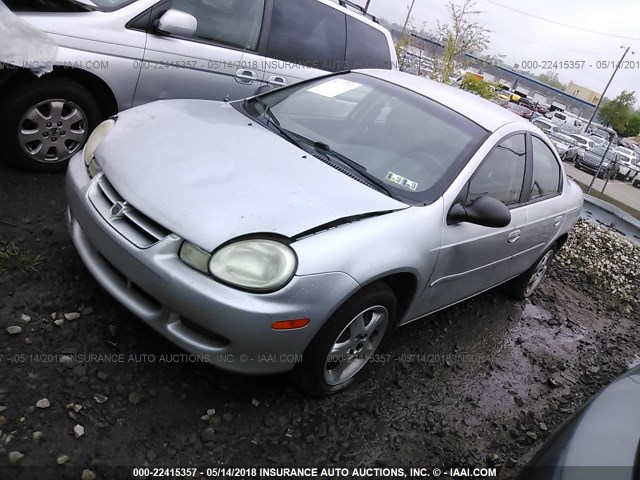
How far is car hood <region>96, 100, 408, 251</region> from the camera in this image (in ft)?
7.31

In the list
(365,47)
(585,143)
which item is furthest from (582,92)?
(365,47)

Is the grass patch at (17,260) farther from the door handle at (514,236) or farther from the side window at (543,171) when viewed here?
the side window at (543,171)

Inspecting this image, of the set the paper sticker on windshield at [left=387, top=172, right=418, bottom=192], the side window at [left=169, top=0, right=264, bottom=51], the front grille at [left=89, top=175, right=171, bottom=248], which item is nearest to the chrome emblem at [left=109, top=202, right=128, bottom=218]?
the front grille at [left=89, top=175, right=171, bottom=248]

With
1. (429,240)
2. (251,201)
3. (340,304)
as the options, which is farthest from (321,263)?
(429,240)

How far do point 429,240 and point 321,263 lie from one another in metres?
0.75

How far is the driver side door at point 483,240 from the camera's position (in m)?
2.89

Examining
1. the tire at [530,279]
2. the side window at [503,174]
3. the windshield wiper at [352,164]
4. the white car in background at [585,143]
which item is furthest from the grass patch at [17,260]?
the white car in background at [585,143]

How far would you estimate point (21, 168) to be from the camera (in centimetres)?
366

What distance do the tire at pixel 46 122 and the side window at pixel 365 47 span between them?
2.66 meters

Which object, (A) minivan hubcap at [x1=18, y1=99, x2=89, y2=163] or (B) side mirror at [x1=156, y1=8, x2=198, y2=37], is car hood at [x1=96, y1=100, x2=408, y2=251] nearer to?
(A) minivan hubcap at [x1=18, y1=99, x2=89, y2=163]

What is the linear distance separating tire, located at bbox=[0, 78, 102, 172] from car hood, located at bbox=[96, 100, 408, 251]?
35.1 inches

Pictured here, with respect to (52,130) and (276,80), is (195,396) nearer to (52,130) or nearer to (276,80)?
(52,130)

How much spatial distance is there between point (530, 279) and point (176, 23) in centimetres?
359

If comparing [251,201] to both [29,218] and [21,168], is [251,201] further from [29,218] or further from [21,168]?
[21,168]
